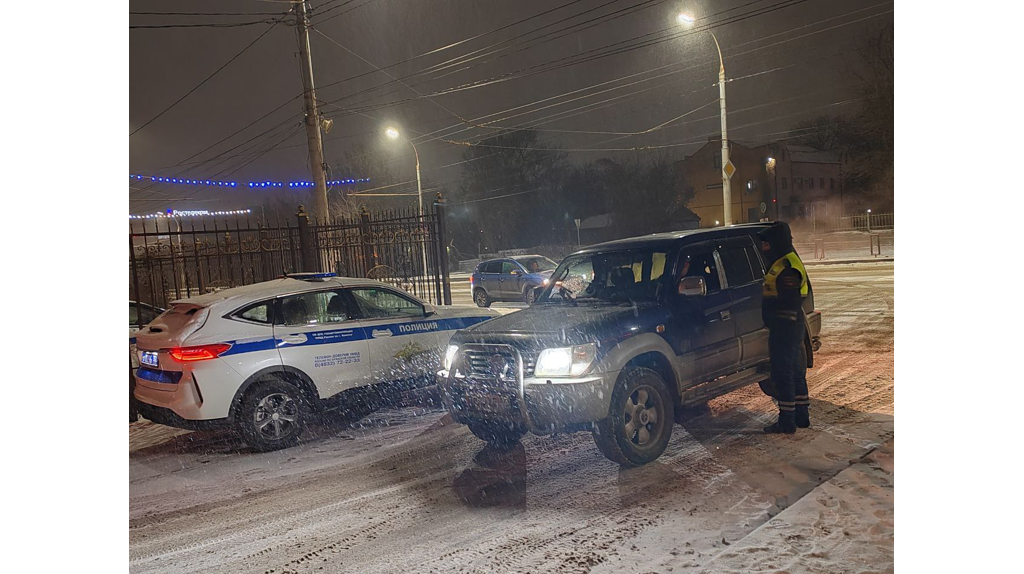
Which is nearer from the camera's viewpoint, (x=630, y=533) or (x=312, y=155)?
(x=630, y=533)

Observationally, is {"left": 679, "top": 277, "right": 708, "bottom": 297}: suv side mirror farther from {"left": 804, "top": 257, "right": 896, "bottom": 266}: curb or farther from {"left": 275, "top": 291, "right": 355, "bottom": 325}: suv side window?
{"left": 804, "top": 257, "right": 896, "bottom": 266}: curb

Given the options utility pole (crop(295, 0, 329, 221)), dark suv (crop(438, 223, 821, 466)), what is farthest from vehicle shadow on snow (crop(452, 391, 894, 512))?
utility pole (crop(295, 0, 329, 221))

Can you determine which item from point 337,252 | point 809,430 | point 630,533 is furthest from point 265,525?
point 337,252

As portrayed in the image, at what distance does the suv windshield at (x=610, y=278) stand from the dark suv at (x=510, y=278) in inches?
410

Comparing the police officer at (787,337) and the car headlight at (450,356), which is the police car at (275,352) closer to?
the car headlight at (450,356)

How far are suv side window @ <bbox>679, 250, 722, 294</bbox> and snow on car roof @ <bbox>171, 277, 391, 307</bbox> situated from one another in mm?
3316

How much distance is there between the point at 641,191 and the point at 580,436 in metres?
27.6

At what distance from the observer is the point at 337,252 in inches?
470

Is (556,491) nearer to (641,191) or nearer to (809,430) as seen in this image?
(809,430)

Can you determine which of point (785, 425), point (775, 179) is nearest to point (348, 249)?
point (785, 425)

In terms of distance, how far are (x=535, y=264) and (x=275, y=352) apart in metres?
12.6

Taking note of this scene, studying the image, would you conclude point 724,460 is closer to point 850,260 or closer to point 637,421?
point 637,421

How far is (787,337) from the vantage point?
5578 mm

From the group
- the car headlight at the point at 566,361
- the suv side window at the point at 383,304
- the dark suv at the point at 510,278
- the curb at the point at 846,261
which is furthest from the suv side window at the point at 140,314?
the curb at the point at 846,261
